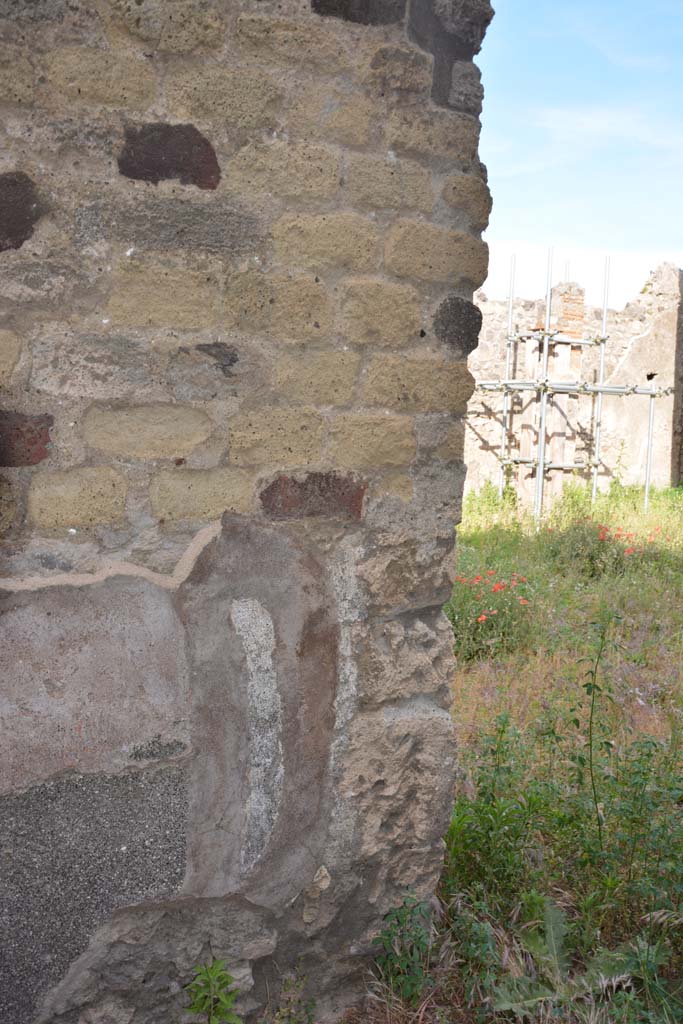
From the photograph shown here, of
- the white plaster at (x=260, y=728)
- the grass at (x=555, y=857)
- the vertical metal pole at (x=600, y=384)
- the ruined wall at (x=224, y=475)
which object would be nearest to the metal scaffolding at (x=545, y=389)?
the vertical metal pole at (x=600, y=384)

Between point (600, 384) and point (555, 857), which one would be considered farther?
point (600, 384)

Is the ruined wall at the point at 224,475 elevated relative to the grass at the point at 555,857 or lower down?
elevated

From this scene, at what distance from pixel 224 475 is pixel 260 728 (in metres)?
0.59

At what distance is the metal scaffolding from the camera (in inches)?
383

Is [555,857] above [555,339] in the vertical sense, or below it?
below

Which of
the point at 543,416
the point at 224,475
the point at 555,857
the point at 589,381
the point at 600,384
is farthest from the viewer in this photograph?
the point at 589,381

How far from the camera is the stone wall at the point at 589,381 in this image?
33.0 ft

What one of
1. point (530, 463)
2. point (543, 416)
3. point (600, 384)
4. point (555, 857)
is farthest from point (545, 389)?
point (555, 857)

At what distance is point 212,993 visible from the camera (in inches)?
81.7

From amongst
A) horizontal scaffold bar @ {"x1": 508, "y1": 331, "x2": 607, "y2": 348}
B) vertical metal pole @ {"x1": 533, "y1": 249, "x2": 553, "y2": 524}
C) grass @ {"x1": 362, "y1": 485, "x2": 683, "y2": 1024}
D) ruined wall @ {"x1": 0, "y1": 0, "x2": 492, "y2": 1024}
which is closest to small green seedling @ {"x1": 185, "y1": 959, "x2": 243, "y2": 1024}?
ruined wall @ {"x1": 0, "y1": 0, "x2": 492, "y2": 1024}

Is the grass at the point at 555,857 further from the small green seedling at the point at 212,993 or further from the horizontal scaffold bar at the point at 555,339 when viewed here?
the horizontal scaffold bar at the point at 555,339

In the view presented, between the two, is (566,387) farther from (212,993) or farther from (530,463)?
(212,993)

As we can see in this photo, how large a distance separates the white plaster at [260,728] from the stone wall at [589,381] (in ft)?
26.0

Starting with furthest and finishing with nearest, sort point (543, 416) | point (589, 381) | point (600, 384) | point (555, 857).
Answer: point (589, 381), point (600, 384), point (543, 416), point (555, 857)
